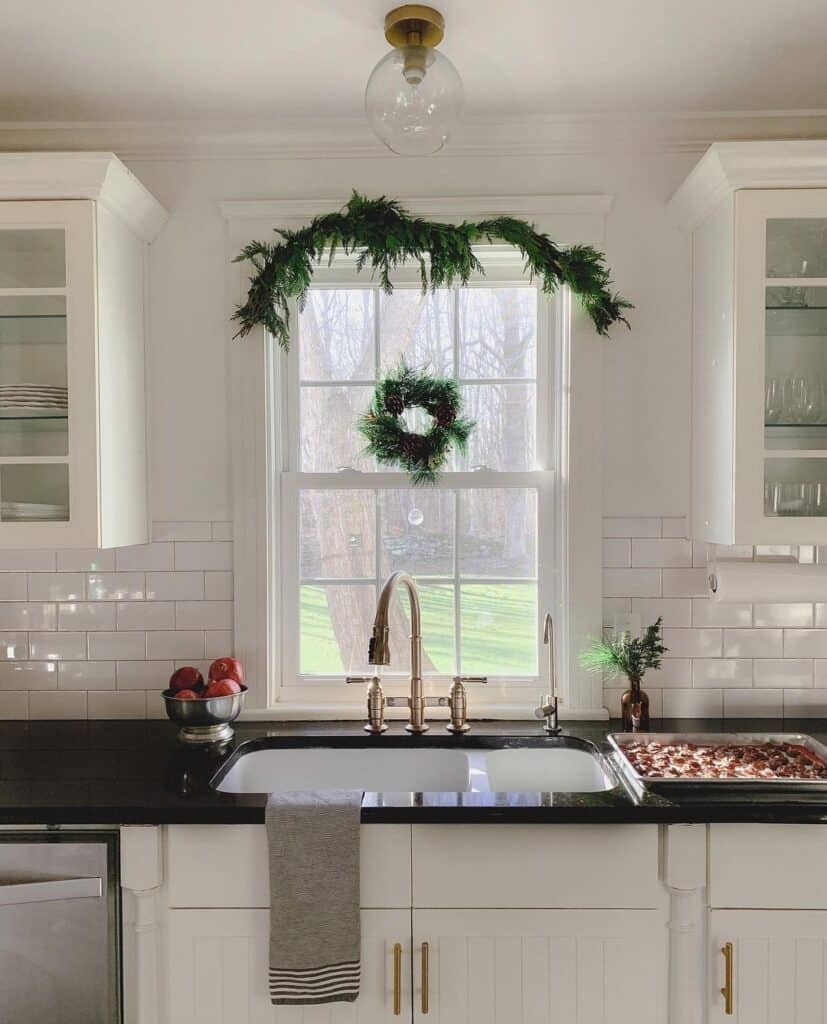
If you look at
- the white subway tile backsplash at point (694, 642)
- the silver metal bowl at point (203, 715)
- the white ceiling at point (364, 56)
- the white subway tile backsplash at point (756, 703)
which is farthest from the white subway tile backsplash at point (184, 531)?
the white subway tile backsplash at point (756, 703)

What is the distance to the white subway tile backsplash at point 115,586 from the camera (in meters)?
2.35

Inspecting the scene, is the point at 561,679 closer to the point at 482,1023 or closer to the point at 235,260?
the point at 482,1023

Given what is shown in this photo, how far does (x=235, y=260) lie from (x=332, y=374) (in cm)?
41

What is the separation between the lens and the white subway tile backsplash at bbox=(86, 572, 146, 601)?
7.72 ft

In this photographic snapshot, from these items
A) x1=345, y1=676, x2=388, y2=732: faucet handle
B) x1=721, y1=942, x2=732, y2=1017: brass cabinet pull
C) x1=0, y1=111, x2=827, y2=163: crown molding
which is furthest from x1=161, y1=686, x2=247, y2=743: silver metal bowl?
x1=0, y1=111, x2=827, y2=163: crown molding

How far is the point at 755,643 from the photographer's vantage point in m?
2.32

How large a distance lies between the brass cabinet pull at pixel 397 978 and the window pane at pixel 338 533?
1035 mm

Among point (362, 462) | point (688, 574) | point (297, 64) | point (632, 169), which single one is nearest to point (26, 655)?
point (362, 462)

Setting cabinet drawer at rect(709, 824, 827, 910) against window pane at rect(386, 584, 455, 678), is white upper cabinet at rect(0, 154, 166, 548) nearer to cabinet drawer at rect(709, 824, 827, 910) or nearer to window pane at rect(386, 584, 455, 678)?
window pane at rect(386, 584, 455, 678)

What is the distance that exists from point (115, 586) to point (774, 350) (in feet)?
6.05

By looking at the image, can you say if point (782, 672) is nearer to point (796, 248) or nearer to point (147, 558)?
point (796, 248)

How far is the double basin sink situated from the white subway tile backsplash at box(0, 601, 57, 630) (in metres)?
0.71

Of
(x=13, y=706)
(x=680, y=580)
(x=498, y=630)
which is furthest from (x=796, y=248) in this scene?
(x=13, y=706)

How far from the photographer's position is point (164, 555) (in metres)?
2.36
